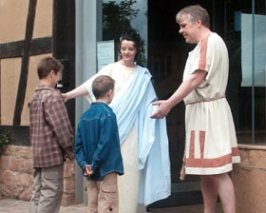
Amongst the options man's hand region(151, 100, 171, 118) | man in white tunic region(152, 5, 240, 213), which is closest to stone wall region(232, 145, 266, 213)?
man in white tunic region(152, 5, 240, 213)

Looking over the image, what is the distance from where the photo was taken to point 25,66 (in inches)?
291

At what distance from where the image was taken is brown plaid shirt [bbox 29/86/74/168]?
5051 mm

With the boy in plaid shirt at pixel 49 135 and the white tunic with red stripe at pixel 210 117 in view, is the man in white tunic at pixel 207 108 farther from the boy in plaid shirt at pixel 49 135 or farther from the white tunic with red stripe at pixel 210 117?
the boy in plaid shirt at pixel 49 135

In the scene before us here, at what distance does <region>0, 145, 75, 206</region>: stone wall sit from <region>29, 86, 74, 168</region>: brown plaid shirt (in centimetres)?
221

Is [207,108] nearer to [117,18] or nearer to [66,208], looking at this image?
[117,18]

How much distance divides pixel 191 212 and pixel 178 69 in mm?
1861

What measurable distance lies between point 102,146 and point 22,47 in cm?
316

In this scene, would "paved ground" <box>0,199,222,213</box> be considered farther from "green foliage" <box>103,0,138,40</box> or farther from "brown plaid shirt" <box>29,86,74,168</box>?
"green foliage" <box>103,0,138,40</box>

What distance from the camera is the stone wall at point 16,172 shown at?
289 inches

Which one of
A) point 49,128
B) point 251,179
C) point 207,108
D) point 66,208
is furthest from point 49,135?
point 66,208

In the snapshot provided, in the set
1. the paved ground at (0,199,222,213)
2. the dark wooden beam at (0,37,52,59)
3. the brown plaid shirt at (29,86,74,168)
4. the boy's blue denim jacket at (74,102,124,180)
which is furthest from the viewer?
the dark wooden beam at (0,37,52,59)

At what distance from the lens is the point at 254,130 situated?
5449 millimetres

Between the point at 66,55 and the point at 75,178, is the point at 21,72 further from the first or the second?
the point at 75,178

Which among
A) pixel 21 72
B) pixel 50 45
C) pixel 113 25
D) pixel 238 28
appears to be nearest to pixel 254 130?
pixel 238 28
